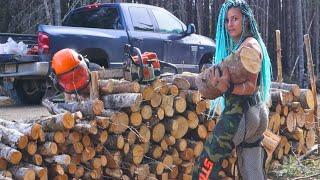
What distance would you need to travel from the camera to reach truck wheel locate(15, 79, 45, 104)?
395 inches

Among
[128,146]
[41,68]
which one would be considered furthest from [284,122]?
[41,68]

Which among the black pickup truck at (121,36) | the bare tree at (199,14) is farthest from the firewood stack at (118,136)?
the bare tree at (199,14)

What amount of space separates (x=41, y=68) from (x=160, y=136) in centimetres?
415

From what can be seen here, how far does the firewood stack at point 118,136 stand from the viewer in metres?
4.48

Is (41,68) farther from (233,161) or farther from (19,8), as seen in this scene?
(19,8)

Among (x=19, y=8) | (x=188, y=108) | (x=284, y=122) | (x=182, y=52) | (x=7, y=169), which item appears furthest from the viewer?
(x=19, y=8)

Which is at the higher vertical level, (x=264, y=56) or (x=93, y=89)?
(x=264, y=56)

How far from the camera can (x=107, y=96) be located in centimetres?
515

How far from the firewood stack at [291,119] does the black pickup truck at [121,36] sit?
12.2 ft

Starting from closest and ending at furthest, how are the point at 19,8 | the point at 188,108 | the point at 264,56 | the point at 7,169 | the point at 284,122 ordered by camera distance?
the point at 264,56 < the point at 7,169 < the point at 188,108 < the point at 284,122 < the point at 19,8

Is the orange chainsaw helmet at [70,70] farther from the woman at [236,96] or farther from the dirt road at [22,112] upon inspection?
the dirt road at [22,112]

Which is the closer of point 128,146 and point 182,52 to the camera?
point 128,146

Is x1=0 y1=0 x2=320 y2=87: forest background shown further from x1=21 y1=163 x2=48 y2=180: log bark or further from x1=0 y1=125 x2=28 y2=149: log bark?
x1=21 y1=163 x2=48 y2=180: log bark

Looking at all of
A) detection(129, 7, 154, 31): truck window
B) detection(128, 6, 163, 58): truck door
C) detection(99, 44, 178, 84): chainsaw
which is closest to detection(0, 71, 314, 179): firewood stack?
detection(99, 44, 178, 84): chainsaw
